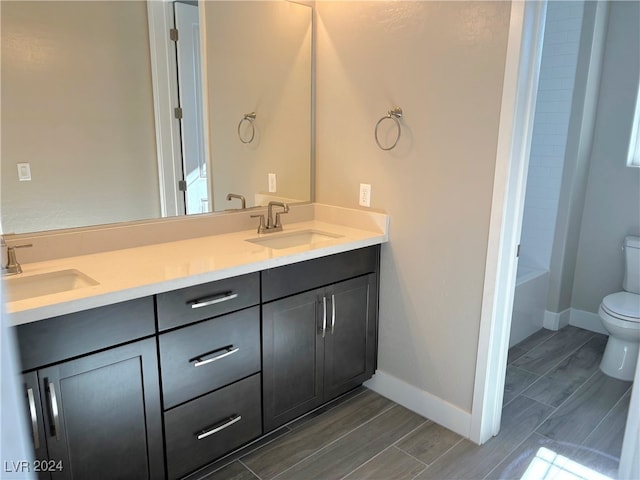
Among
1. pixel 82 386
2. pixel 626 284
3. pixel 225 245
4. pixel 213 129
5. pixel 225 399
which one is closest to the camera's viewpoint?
pixel 82 386

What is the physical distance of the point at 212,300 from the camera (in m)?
1.72

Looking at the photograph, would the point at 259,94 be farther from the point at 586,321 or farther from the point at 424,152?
the point at 586,321

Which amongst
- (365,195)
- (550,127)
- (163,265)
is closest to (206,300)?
(163,265)

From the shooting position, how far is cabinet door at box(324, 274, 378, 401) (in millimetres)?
2230

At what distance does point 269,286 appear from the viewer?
1916 millimetres

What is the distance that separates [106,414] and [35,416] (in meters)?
0.21

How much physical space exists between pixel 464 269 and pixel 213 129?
4.58 ft

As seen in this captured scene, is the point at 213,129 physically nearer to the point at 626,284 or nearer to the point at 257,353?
the point at 257,353

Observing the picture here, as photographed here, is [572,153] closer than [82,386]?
No

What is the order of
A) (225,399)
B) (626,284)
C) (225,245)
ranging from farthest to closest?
(626,284)
(225,245)
(225,399)

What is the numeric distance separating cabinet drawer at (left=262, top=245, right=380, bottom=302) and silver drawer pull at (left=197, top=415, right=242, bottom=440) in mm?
492

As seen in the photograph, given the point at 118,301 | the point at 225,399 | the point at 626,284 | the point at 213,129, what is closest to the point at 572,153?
the point at 626,284

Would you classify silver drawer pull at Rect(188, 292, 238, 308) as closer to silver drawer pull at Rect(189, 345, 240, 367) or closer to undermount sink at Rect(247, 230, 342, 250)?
silver drawer pull at Rect(189, 345, 240, 367)

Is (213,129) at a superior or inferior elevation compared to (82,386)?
superior
